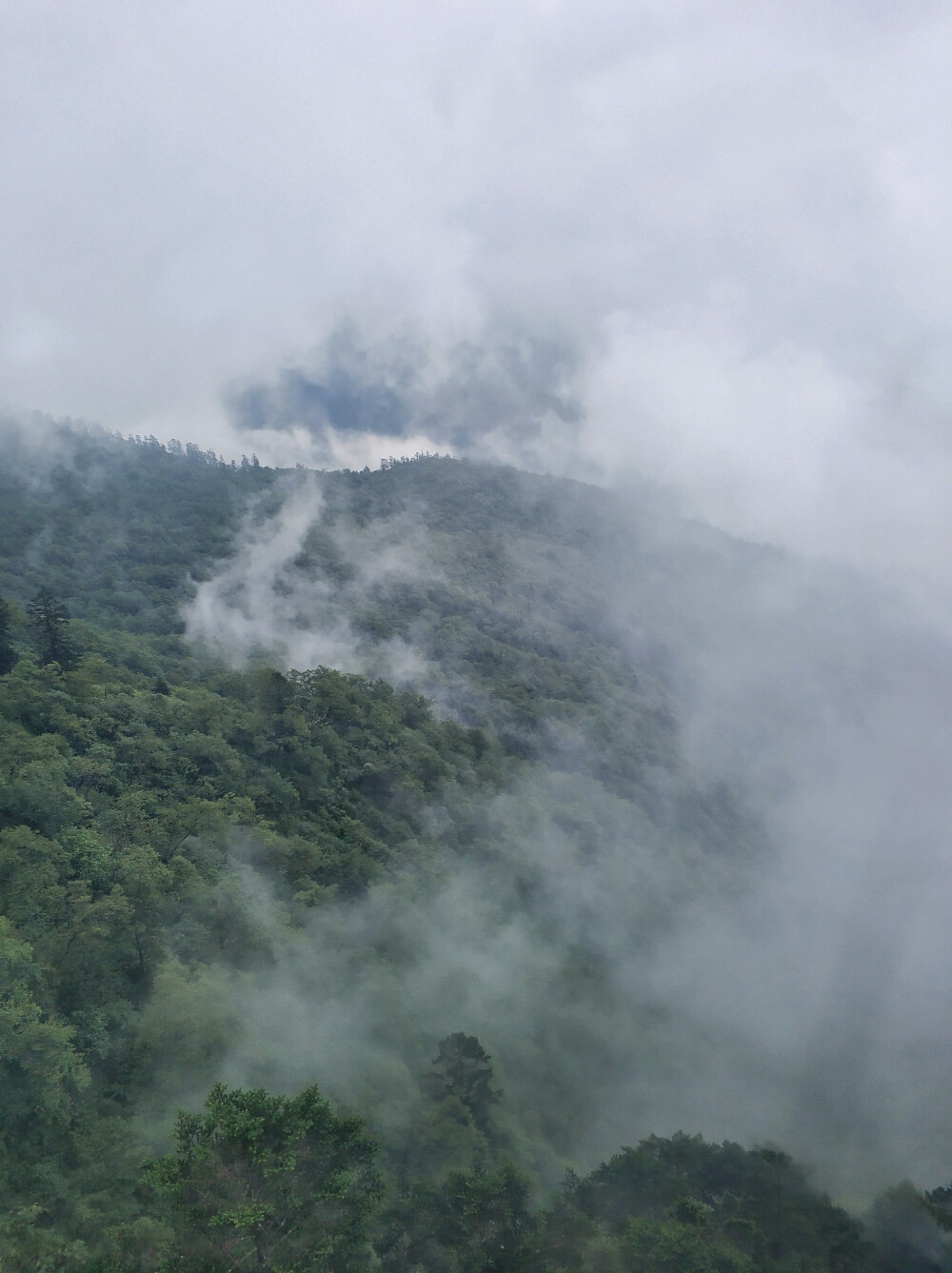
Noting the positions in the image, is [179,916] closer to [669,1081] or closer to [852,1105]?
[669,1081]

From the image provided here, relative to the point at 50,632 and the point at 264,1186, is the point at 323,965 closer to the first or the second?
the point at 264,1186

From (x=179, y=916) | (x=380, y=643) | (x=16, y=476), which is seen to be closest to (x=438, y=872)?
(x=179, y=916)

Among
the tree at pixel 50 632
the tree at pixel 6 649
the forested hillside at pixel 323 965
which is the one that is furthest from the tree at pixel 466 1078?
the tree at pixel 50 632

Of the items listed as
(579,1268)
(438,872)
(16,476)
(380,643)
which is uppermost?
(16,476)

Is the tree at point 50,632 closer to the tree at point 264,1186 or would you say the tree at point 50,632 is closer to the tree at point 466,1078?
the tree at point 466,1078

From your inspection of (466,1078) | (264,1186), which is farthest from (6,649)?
(264,1186)

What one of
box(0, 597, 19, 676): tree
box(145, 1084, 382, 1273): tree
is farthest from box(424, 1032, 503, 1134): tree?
box(0, 597, 19, 676): tree
